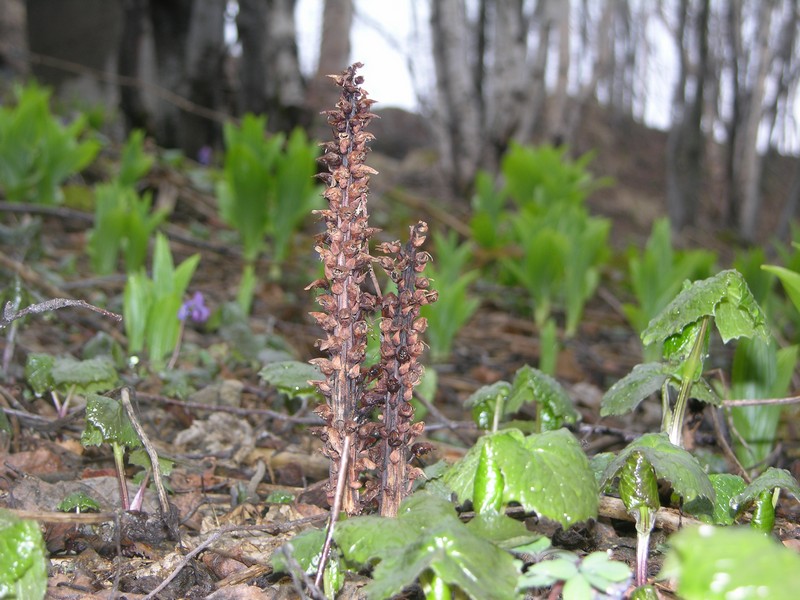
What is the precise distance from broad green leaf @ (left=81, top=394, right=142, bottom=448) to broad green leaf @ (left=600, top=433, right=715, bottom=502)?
0.67m

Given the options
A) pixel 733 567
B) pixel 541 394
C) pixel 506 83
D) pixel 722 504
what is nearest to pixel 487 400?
pixel 541 394

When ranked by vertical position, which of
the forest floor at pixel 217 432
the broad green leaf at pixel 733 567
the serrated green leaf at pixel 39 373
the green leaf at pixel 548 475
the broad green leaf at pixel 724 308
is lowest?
the forest floor at pixel 217 432

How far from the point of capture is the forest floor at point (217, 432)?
3.50ft

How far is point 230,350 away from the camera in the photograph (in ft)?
7.54

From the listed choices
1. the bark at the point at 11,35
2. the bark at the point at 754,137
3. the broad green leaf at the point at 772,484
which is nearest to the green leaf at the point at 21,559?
the broad green leaf at the point at 772,484

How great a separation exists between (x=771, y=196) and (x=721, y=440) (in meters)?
17.0

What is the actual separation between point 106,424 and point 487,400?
631 millimetres

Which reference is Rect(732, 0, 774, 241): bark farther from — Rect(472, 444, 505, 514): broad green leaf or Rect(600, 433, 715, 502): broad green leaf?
Rect(472, 444, 505, 514): broad green leaf

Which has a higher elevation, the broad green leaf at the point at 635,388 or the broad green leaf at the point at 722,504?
the broad green leaf at the point at 635,388

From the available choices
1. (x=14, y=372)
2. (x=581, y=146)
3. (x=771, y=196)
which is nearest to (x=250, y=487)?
(x=14, y=372)

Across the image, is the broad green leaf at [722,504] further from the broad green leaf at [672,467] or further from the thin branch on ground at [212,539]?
the thin branch on ground at [212,539]

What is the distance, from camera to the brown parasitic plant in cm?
93

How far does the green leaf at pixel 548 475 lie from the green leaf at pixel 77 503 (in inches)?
25.3

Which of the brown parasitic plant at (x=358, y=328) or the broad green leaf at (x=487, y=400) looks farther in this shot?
the broad green leaf at (x=487, y=400)
